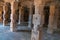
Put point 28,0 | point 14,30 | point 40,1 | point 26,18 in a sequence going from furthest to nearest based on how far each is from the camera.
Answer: point 26,18
point 28,0
point 14,30
point 40,1

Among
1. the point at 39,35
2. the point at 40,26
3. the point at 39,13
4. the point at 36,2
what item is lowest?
the point at 39,35

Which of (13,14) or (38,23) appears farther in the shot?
(13,14)

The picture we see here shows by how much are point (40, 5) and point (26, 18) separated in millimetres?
13419

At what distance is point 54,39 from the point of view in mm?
8414

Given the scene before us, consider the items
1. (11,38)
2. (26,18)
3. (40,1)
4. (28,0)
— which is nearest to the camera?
(40,1)

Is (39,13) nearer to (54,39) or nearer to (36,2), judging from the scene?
(36,2)

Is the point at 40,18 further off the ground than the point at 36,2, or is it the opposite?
the point at 36,2

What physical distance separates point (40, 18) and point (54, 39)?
357 cm

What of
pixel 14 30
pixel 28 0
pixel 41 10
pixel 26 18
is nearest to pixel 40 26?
pixel 41 10

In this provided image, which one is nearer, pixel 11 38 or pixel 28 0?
pixel 11 38

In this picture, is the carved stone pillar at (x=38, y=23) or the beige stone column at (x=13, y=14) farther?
the beige stone column at (x=13, y=14)

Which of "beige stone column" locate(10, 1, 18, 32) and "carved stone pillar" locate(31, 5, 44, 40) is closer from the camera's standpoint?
"carved stone pillar" locate(31, 5, 44, 40)

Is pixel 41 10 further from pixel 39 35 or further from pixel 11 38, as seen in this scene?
pixel 11 38

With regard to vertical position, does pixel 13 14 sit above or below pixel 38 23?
above
